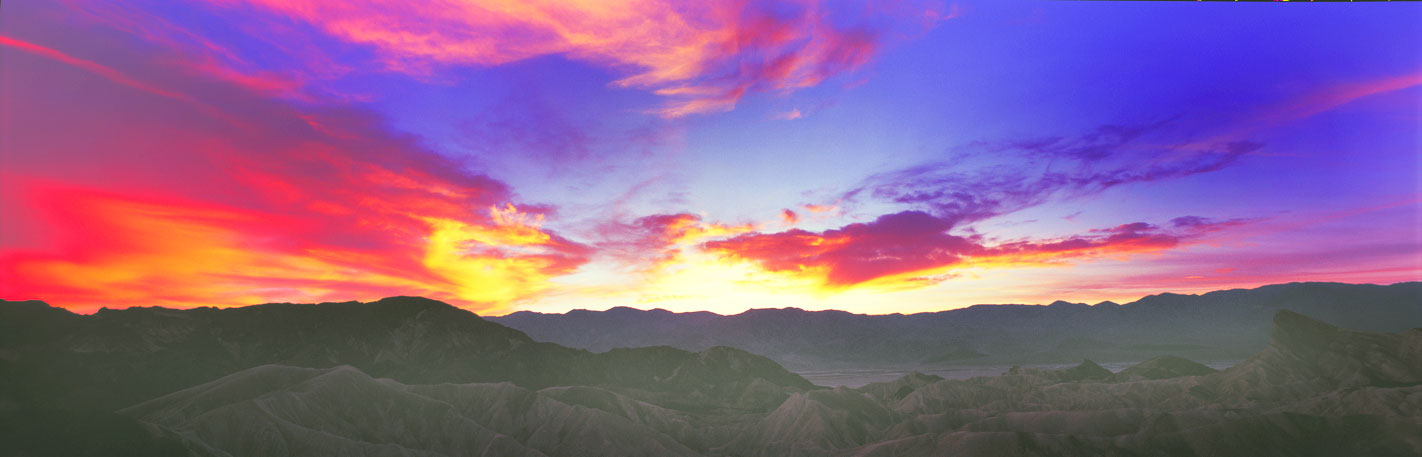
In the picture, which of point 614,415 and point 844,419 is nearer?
point 614,415

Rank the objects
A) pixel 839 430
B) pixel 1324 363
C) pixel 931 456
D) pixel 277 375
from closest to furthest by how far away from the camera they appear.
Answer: pixel 931 456, pixel 277 375, pixel 839 430, pixel 1324 363

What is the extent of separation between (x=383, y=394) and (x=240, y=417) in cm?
3247

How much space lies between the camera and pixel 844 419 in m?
176

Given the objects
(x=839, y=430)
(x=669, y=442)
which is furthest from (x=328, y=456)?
(x=839, y=430)

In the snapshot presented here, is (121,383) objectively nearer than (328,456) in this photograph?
No

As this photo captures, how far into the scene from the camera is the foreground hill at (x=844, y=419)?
365 ft

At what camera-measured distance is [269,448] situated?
116 m

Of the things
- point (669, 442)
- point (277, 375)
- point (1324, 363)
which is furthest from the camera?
point (1324, 363)

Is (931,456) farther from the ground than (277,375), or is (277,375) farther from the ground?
(277,375)

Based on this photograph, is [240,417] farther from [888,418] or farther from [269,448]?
[888,418]

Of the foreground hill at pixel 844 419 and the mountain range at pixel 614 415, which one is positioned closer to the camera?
the mountain range at pixel 614 415

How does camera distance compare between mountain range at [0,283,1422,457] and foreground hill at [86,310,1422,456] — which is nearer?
mountain range at [0,283,1422,457]

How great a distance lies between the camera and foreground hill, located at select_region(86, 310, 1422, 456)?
111 metres

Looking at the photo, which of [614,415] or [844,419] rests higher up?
[614,415]
